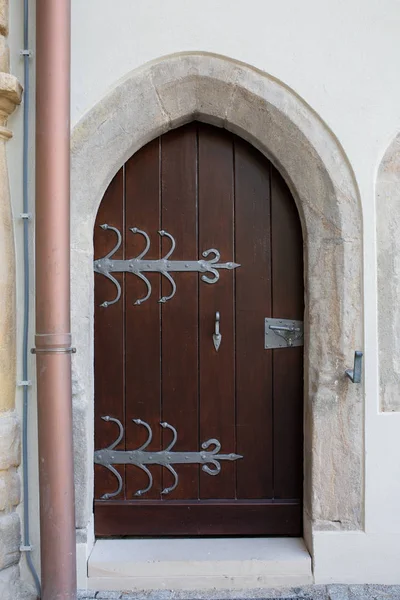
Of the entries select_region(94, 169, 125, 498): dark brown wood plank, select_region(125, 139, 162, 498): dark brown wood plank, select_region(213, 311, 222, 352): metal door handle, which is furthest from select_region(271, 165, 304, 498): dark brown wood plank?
select_region(94, 169, 125, 498): dark brown wood plank

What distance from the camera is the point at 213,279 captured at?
2555 millimetres

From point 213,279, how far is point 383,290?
0.76 m

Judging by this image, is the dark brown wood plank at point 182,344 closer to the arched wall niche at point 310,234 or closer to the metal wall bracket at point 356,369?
the arched wall niche at point 310,234

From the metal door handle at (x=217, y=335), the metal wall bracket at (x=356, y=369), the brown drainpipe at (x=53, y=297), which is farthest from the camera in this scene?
the metal door handle at (x=217, y=335)

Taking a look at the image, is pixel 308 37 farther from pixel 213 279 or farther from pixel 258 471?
pixel 258 471

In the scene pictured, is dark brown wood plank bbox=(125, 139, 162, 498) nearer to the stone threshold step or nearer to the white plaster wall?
the stone threshold step

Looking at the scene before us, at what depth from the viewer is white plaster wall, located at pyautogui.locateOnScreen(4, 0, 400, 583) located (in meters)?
2.37

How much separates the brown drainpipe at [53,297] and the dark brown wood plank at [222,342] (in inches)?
25.4

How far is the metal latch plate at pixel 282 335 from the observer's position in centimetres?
255

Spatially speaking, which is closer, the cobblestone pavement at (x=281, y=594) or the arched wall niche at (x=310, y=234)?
the cobblestone pavement at (x=281, y=594)

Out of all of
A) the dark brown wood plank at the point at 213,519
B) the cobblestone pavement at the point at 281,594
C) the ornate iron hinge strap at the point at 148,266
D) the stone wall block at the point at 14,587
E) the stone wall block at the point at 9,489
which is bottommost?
the cobblestone pavement at the point at 281,594

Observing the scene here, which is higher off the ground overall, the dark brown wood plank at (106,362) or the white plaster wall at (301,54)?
the white plaster wall at (301,54)

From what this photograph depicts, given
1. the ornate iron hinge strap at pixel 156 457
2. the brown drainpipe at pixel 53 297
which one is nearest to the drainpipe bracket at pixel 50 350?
the brown drainpipe at pixel 53 297

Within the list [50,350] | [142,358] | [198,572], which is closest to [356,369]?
[142,358]
